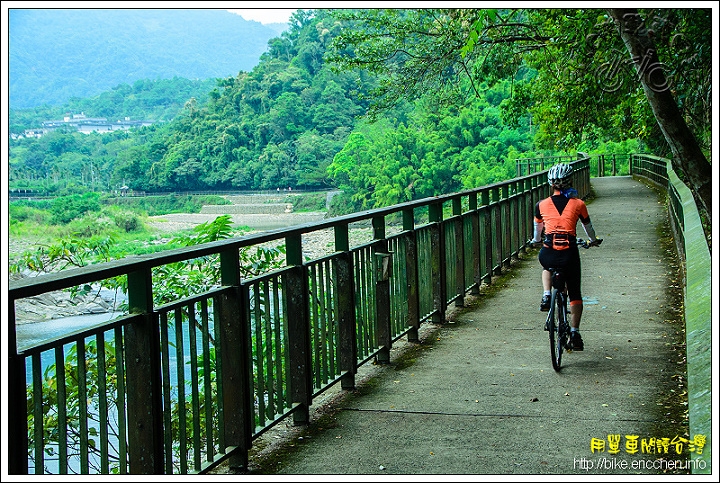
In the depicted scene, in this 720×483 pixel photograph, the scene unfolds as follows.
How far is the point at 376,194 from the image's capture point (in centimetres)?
10400

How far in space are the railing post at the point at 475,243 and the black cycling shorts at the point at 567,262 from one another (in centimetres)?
336

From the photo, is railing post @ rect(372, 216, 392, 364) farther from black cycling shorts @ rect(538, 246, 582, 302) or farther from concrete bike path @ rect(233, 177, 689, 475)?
black cycling shorts @ rect(538, 246, 582, 302)

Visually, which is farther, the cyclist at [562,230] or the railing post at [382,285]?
the cyclist at [562,230]

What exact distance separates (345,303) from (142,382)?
8.66 feet

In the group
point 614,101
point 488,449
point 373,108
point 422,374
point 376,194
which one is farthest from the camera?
point 376,194

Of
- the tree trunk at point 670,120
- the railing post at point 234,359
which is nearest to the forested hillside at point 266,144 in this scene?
the tree trunk at point 670,120

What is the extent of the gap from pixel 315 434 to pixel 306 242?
2787 inches

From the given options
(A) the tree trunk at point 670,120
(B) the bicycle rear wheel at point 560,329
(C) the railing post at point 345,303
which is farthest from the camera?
(A) the tree trunk at point 670,120

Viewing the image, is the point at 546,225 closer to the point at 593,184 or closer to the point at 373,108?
the point at 373,108

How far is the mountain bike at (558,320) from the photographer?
682cm

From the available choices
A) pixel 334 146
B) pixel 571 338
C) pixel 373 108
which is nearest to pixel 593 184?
pixel 373 108

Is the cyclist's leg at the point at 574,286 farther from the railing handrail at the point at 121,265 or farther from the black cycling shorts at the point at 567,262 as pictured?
the railing handrail at the point at 121,265

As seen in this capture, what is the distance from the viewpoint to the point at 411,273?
25.6ft

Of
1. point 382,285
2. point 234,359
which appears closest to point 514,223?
point 382,285
